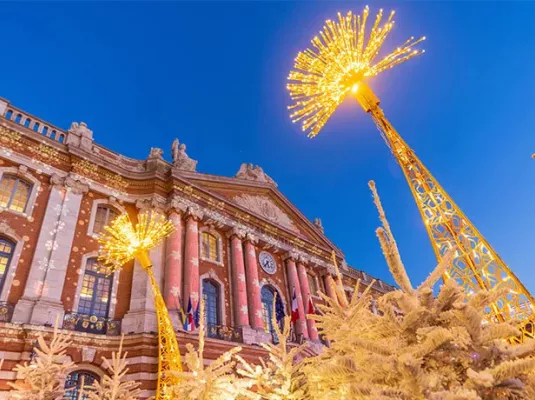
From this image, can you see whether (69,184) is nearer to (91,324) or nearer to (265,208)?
(91,324)

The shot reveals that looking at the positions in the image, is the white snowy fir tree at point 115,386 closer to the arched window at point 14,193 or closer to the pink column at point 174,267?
the pink column at point 174,267

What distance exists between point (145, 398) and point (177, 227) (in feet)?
26.6

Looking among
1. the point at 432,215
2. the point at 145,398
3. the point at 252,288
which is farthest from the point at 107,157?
the point at 432,215

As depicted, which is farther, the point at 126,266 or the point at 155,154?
Answer: the point at 155,154

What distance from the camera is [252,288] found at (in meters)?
20.4

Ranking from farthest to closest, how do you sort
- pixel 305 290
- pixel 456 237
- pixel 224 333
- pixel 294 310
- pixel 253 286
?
pixel 305 290
pixel 294 310
pixel 253 286
pixel 224 333
pixel 456 237

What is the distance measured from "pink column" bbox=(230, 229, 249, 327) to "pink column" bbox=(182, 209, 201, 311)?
2.82 meters

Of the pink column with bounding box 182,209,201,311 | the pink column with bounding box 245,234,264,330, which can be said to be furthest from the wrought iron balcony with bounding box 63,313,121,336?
the pink column with bounding box 245,234,264,330

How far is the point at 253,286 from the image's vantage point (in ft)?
67.2

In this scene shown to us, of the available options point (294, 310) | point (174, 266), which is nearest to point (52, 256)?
point (174, 266)

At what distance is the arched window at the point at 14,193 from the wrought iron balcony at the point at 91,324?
5.25m

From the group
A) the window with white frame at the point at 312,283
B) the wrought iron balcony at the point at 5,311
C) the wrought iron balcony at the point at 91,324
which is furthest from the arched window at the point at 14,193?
the window with white frame at the point at 312,283

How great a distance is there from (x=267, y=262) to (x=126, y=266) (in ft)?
32.2

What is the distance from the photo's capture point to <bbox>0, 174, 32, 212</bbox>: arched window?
14461mm
